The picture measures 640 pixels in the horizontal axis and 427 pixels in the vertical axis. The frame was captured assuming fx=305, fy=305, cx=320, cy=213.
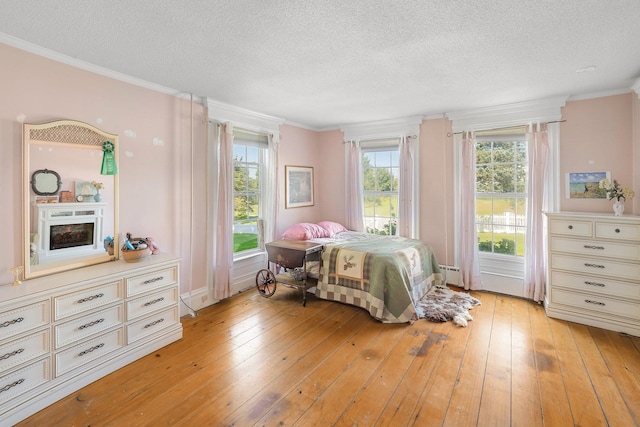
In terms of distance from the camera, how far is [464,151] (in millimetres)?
4141

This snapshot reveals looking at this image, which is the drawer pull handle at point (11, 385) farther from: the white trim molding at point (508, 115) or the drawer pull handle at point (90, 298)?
the white trim molding at point (508, 115)

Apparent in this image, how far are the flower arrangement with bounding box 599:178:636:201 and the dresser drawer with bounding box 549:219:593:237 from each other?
42cm

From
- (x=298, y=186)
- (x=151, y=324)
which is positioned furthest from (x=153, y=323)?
(x=298, y=186)

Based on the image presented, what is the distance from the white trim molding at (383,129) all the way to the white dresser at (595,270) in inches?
83.7

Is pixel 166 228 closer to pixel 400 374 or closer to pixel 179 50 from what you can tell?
pixel 179 50

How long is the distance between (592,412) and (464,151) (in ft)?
10.1

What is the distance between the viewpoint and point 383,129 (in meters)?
4.80

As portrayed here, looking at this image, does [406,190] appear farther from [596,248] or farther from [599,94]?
[599,94]

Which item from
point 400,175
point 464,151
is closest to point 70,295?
point 400,175

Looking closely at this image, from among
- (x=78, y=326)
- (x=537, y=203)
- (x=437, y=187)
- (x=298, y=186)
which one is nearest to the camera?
(x=78, y=326)

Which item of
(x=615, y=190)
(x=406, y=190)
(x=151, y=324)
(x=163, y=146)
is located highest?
(x=163, y=146)

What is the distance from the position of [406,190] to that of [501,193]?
1243 millimetres

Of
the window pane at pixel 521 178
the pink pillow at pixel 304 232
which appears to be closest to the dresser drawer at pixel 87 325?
the pink pillow at pixel 304 232

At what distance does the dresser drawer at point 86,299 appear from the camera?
2.12 m
